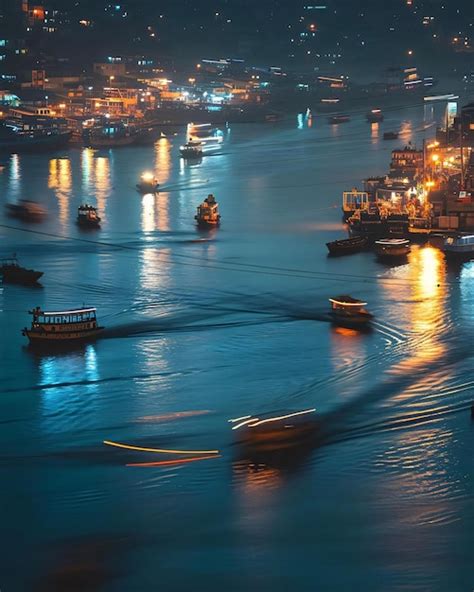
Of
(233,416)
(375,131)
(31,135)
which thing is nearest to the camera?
(233,416)

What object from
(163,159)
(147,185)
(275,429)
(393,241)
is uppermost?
(163,159)

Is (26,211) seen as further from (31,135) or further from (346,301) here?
(31,135)

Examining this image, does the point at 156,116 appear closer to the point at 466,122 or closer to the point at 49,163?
the point at 49,163

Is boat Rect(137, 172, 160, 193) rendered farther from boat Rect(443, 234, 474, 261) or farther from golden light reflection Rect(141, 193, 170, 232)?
boat Rect(443, 234, 474, 261)

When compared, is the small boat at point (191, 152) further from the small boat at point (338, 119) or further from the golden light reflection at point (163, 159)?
the small boat at point (338, 119)

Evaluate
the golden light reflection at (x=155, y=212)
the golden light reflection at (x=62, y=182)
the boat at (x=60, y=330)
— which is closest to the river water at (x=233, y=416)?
the boat at (x=60, y=330)

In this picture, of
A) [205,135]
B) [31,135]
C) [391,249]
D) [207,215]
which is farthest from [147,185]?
[205,135]
